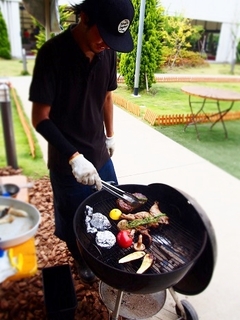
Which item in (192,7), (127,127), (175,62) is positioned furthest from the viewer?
(127,127)

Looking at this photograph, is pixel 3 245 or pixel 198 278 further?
pixel 198 278

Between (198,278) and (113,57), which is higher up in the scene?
(113,57)

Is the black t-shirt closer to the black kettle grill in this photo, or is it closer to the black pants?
the black pants

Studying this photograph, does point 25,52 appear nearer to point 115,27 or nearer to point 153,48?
point 115,27

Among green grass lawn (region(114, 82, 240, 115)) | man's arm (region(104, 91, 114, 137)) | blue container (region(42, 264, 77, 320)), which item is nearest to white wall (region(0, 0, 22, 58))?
man's arm (region(104, 91, 114, 137))

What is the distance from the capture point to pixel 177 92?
2.00m

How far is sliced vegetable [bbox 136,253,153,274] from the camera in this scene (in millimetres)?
1060

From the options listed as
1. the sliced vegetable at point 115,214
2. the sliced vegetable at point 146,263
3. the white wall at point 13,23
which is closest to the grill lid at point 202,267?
the sliced vegetable at point 146,263

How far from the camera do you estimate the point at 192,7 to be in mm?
1619

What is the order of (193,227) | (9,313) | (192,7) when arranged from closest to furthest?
(193,227), (9,313), (192,7)

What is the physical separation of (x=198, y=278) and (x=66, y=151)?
79 cm

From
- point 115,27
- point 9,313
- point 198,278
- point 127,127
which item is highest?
point 115,27

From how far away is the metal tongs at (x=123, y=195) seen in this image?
127 centimetres

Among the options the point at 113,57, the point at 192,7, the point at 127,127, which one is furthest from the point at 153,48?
the point at 127,127
